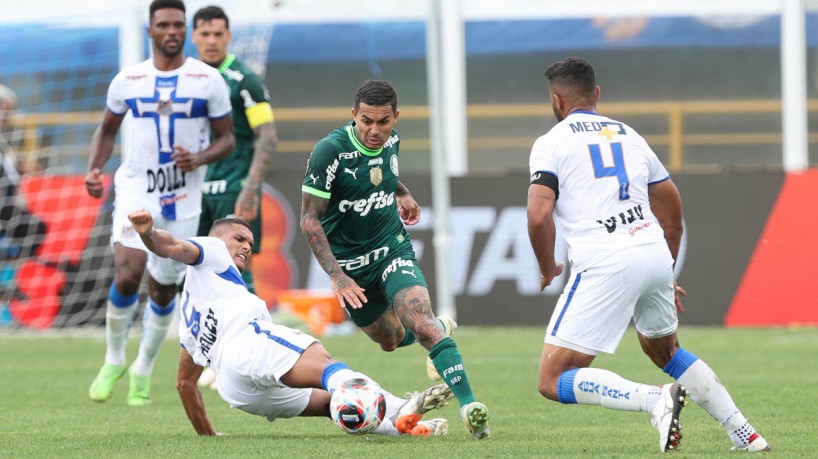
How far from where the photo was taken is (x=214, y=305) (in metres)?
6.61

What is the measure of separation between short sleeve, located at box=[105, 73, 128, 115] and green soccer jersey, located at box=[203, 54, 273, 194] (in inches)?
41.8

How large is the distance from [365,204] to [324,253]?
0.51m

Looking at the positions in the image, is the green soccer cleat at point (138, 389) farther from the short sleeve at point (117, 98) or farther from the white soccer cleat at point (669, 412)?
the white soccer cleat at point (669, 412)

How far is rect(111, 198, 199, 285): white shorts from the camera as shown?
8.82 metres

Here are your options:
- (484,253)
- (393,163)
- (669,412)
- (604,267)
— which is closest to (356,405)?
(604,267)

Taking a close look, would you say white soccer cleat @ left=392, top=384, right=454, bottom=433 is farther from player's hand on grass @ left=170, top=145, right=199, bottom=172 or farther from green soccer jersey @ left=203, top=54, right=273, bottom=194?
green soccer jersey @ left=203, top=54, right=273, bottom=194

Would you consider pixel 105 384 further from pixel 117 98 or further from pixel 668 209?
pixel 668 209

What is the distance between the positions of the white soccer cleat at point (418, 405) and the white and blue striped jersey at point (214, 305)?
33.4 inches

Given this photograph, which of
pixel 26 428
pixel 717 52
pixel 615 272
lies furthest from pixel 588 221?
pixel 717 52

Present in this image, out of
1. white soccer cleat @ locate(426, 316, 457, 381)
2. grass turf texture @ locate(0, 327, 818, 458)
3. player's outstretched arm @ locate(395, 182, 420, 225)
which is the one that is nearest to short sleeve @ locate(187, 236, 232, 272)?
grass turf texture @ locate(0, 327, 818, 458)

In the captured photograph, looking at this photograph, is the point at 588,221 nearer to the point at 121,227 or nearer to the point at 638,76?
the point at 121,227

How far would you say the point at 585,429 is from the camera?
23.8 ft

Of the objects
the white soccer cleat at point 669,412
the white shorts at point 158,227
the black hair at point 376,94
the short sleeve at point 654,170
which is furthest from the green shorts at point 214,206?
the white soccer cleat at point 669,412

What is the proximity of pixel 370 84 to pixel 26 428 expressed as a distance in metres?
2.73
